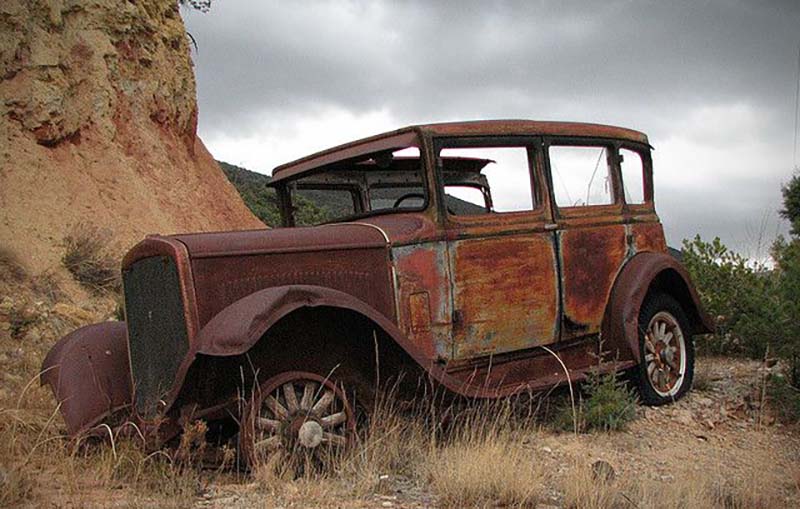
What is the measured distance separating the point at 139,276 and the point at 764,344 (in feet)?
17.1

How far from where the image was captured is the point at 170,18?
1340 centimetres

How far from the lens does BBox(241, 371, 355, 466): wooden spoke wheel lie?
4008mm

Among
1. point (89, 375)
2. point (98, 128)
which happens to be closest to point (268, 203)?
point (98, 128)

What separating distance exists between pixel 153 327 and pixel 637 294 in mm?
3249

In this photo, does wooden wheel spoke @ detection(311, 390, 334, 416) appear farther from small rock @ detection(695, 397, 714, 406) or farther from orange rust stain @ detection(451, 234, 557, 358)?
small rock @ detection(695, 397, 714, 406)

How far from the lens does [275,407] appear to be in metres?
4.08

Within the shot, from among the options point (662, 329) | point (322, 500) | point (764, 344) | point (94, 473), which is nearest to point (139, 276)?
point (94, 473)

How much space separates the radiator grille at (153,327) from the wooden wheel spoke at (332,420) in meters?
0.84

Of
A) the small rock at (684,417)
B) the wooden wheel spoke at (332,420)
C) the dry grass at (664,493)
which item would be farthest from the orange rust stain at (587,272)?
the wooden wheel spoke at (332,420)

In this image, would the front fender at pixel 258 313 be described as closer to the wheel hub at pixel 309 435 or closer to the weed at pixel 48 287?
the wheel hub at pixel 309 435

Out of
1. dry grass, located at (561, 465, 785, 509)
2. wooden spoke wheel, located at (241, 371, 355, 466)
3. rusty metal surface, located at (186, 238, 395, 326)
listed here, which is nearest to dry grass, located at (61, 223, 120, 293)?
rusty metal surface, located at (186, 238, 395, 326)

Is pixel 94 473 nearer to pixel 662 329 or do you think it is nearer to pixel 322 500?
pixel 322 500

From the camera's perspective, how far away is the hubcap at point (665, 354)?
6168mm

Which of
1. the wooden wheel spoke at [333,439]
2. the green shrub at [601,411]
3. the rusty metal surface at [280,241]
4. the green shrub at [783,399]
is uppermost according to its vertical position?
the rusty metal surface at [280,241]
